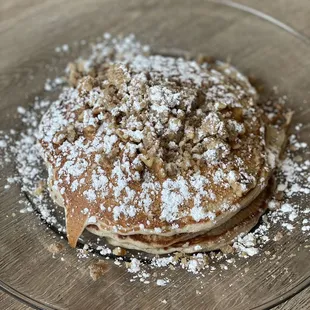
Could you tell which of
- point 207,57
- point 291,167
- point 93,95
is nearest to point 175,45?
point 207,57

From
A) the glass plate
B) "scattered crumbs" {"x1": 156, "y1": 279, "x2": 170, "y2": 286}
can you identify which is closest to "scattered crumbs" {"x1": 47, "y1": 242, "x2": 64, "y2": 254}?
the glass plate

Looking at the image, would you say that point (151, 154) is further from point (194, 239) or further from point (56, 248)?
point (56, 248)

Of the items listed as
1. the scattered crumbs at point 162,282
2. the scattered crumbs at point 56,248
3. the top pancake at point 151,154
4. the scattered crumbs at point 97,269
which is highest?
the top pancake at point 151,154

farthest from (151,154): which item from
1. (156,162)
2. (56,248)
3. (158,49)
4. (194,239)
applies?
(158,49)

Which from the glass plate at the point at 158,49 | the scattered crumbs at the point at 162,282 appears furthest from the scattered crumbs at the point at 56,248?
the scattered crumbs at the point at 162,282

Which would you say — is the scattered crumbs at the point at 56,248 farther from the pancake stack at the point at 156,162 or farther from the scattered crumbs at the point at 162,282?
the scattered crumbs at the point at 162,282

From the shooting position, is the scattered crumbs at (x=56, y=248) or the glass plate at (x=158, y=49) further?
the scattered crumbs at (x=56, y=248)

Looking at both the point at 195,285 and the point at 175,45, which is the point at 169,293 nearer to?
the point at 195,285
